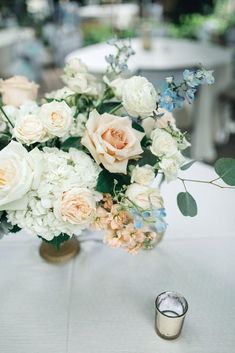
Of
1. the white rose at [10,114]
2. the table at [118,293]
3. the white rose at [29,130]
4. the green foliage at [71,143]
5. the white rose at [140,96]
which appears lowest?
the table at [118,293]

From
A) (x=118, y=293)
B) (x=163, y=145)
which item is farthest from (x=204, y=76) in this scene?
(x=118, y=293)

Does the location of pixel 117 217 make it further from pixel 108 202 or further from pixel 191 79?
pixel 191 79

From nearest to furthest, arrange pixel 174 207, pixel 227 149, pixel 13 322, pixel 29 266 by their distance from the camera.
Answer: pixel 13 322, pixel 29 266, pixel 174 207, pixel 227 149

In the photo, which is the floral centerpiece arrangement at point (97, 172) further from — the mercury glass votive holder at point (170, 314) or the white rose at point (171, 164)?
the mercury glass votive holder at point (170, 314)

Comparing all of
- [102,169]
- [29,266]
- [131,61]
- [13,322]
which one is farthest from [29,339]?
[131,61]

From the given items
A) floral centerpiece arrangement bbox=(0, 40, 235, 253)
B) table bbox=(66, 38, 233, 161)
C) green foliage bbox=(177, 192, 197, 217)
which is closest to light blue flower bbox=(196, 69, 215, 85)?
floral centerpiece arrangement bbox=(0, 40, 235, 253)

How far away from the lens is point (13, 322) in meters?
0.81

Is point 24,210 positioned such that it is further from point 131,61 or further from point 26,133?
point 131,61

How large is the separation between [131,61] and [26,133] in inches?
93.5

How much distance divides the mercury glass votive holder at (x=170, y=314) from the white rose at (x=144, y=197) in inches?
8.3

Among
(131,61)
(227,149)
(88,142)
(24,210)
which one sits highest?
(88,142)

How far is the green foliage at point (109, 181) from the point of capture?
0.73 metres

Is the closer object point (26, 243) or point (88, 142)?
point (88, 142)

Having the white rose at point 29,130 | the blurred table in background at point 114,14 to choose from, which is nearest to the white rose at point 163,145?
the white rose at point 29,130
